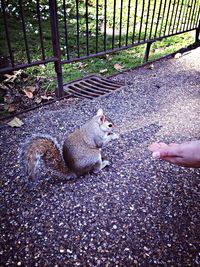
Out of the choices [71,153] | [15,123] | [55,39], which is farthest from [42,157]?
[55,39]

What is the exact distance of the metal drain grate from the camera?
11.3ft

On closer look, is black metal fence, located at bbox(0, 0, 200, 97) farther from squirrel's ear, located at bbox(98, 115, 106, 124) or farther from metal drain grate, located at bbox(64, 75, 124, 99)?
squirrel's ear, located at bbox(98, 115, 106, 124)

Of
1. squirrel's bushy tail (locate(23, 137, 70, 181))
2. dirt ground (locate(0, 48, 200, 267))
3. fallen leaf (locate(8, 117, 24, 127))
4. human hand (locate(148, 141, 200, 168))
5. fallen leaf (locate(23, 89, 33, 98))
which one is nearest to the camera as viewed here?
human hand (locate(148, 141, 200, 168))

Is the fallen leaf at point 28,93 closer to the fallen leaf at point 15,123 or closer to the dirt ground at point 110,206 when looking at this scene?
the dirt ground at point 110,206

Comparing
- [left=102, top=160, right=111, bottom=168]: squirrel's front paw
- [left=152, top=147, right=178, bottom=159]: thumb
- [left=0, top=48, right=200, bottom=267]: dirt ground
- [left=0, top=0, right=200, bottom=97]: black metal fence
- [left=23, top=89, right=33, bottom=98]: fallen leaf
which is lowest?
[left=0, top=48, right=200, bottom=267]: dirt ground

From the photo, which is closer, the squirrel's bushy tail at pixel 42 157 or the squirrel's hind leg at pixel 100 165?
the squirrel's bushy tail at pixel 42 157

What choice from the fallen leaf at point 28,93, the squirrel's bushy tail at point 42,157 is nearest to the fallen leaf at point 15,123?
the fallen leaf at point 28,93

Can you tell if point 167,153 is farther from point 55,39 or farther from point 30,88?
point 30,88

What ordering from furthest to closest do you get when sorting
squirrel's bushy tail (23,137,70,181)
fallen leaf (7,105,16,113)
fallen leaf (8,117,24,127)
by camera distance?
1. fallen leaf (7,105,16,113)
2. fallen leaf (8,117,24,127)
3. squirrel's bushy tail (23,137,70,181)

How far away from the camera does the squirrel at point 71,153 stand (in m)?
1.83

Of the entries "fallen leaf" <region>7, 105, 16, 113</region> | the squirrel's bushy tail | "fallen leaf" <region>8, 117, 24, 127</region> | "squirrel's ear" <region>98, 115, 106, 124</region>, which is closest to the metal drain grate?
"fallen leaf" <region>7, 105, 16, 113</region>

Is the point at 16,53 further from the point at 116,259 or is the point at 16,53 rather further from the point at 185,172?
the point at 116,259

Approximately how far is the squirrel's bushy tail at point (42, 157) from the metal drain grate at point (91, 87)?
1.54 metres

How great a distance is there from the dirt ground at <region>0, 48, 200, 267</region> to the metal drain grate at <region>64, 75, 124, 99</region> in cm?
49
